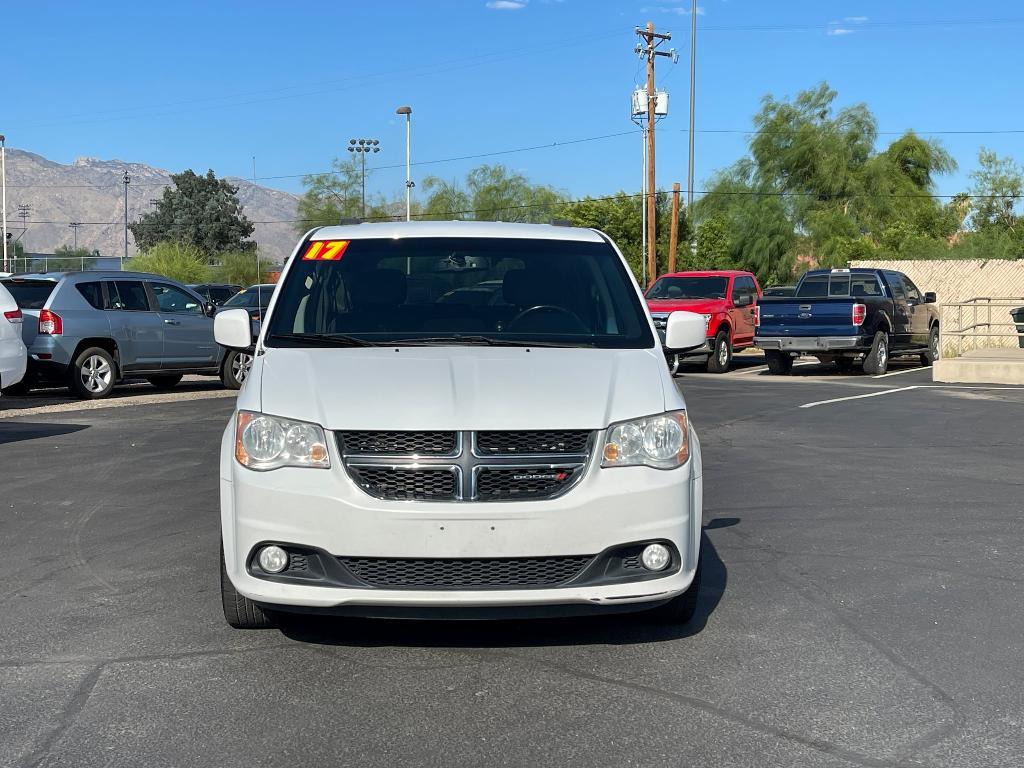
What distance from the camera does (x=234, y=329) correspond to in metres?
6.22

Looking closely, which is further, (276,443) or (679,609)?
(679,609)

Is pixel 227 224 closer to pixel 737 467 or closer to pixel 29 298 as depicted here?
pixel 29 298

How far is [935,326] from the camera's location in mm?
25781

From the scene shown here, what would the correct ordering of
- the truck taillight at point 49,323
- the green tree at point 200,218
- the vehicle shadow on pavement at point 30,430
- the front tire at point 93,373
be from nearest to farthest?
the vehicle shadow on pavement at point 30,430
the truck taillight at point 49,323
the front tire at point 93,373
the green tree at point 200,218

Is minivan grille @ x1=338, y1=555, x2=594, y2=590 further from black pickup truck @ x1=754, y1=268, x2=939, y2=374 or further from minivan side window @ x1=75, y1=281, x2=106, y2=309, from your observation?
black pickup truck @ x1=754, y1=268, x2=939, y2=374

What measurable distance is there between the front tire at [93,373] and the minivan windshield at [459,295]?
462 inches

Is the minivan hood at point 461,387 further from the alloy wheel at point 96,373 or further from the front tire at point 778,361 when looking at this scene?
the front tire at point 778,361

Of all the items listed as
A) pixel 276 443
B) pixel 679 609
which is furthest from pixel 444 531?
pixel 679 609

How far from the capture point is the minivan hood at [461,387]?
480 cm

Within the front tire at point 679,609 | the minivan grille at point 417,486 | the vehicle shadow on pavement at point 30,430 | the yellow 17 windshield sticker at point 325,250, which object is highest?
the yellow 17 windshield sticker at point 325,250

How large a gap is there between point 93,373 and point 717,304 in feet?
38.8

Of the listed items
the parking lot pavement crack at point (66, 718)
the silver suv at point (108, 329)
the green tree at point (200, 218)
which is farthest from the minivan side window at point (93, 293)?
the green tree at point (200, 218)

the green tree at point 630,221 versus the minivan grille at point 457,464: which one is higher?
the green tree at point 630,221

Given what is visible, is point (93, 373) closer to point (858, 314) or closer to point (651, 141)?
point (858, 314)
